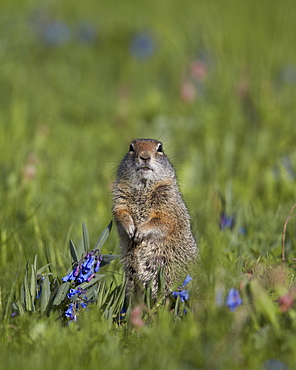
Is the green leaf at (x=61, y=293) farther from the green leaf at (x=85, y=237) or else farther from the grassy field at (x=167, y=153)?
the green leaf at (x=85, y=237)

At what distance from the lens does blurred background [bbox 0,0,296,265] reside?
16.5 ft

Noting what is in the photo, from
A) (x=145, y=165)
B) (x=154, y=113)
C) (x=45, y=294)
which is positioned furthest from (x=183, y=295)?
(x=154, y=113)

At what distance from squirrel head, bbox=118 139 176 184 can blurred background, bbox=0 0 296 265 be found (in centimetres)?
52

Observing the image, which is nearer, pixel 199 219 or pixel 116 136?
pixel 199 219

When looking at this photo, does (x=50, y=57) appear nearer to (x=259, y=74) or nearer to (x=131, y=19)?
(x=131, y=19)

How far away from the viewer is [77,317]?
3.02m

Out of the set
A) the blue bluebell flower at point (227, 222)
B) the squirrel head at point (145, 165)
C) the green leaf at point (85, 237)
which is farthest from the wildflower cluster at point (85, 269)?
the blue bluebell flower at point (227, 222)

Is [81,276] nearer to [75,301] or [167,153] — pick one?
[75,301]

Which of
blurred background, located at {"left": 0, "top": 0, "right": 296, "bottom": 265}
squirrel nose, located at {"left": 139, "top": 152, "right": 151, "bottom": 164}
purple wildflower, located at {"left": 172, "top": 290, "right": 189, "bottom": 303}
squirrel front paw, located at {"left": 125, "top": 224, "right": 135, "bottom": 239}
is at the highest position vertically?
blurred background, located at {"left": 0, "top": 0, "right": 296, "bottom": 265}

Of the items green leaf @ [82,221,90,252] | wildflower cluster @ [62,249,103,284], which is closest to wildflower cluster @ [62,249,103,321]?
wildflower cluster @ [62,249,103,284]

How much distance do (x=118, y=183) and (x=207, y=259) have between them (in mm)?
1010

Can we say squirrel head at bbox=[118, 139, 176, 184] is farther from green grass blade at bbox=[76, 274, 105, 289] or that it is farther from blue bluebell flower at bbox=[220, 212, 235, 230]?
green grass blade at bbox=[76, 274, 105, 289]

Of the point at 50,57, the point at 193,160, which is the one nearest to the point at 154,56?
the point at 50,57

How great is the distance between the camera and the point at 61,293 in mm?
2994
